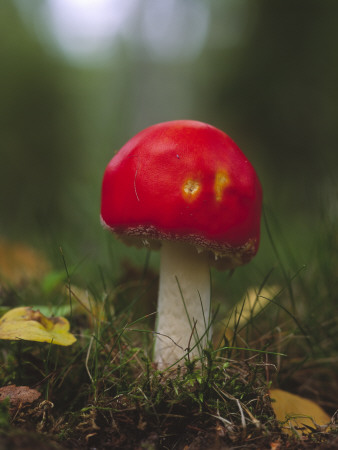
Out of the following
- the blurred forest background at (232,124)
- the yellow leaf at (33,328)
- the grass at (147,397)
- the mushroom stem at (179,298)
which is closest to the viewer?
the grass at (147,397)

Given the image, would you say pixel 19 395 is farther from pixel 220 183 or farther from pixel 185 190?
pixel 220 183

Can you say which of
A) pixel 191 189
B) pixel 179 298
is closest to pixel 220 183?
pixel 191 189

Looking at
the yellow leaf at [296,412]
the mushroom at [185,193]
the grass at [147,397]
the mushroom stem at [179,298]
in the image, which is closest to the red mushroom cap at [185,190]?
the mushroom at [185,193]

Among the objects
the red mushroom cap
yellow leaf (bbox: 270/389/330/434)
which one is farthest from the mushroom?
yellow leaf (bbox: 270/389/330/434)

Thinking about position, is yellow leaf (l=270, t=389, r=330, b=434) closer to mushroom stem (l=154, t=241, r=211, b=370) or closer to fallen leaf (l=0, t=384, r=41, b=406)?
mushroom stem (l=154, t=241, r=211, b=370)

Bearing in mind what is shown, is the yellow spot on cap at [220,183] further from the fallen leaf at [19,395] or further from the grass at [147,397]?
the fallen leaf at [19,395]

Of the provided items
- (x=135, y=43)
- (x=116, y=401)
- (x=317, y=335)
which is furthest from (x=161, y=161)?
(x=135, y=43)
